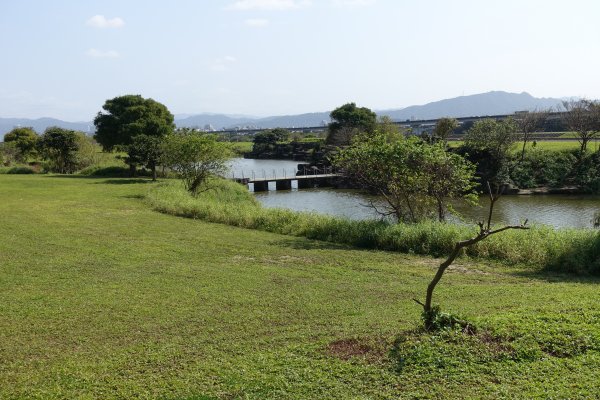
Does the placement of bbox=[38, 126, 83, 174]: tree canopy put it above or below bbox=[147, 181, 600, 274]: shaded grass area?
above

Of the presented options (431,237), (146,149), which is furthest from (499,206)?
(146,149)

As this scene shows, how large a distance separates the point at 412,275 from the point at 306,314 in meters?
4.19

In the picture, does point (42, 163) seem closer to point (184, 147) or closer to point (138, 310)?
point (184, 147)

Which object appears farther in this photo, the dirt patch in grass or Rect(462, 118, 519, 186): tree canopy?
Rect(462, 118, 519, 186): tree canopy

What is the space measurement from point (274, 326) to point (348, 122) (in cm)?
6114

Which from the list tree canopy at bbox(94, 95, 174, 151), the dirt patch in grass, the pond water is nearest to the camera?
the dirt patch in grass

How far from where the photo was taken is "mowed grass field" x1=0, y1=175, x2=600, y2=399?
5.56 meters

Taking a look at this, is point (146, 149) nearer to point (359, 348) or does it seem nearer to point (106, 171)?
point (106, 171)

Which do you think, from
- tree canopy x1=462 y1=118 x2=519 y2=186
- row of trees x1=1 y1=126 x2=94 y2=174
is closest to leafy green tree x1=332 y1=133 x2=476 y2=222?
tree canopy x1=462 y1=118 x2=519 y2=186

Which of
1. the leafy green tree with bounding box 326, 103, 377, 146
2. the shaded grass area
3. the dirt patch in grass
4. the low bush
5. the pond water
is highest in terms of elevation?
the leafy green tree with bounding box 326, 103, 377, 146

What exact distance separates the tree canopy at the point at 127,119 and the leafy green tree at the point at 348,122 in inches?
969

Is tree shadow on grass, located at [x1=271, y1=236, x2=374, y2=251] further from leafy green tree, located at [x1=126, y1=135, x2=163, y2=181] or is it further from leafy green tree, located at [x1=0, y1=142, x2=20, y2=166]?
leafy green tree, located at [x1=0, y1=142, x2=20, y2=166]

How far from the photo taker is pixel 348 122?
67375mm

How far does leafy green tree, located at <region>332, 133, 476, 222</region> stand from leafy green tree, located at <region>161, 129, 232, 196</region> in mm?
11737
